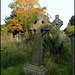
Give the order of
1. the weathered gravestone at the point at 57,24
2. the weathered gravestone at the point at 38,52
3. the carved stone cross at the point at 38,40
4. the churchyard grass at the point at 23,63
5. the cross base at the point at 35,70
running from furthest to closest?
the weathered gravestone at the point at 57,24 → the churchyard grass at the point at 23,63 → the carved stone cross at the point at 38,40 → the weathered gravestone at the point at 38,52 → the cross base at the point at 35,70

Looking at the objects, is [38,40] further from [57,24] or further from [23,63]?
[57,24]

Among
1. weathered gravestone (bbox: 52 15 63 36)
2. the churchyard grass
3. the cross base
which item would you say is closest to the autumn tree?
weathered gravestone (bbox: 52 15 63 36)

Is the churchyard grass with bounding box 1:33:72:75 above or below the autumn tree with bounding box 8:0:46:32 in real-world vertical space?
below

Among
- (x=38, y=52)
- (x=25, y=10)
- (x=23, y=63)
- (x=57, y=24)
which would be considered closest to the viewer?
(x=38, y=52)

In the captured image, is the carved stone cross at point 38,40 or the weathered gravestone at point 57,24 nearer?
the carved stone cross at point 38,40

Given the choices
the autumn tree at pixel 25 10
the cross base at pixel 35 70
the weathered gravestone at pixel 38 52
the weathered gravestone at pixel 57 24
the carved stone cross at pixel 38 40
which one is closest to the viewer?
the cross base at pixel 35 70

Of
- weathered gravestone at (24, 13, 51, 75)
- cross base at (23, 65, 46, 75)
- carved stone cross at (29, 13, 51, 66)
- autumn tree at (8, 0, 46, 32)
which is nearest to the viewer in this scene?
cross base at (23, 65, 46, 75)

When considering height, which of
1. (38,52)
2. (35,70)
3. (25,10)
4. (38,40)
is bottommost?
(35,70)

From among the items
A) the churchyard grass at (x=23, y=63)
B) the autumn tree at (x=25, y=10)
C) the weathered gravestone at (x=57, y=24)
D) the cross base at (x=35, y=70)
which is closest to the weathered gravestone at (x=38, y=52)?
the cross base at (x=35, y=70)

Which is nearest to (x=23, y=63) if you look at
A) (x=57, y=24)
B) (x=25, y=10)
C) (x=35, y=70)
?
(x=35, y=70)

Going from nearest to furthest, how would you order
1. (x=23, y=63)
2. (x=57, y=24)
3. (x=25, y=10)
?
1. (x=23, y=63)
2. (x=57, y=24)
3. (x=25, y=10)

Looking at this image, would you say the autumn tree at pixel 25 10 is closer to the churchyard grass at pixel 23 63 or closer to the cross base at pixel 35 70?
the churchyard grass at pixel 23 63

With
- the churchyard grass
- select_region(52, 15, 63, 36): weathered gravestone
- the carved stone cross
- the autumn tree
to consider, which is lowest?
the churchyard grass

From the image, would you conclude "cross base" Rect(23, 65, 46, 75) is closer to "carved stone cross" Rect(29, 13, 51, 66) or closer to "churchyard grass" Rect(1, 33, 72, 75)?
"carved stone cross" Rect(29, 13, 51, 66)
